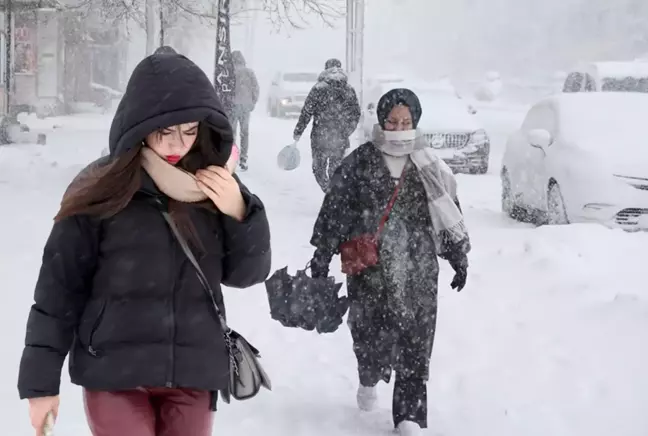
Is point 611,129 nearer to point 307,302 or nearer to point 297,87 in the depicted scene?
point 307,302

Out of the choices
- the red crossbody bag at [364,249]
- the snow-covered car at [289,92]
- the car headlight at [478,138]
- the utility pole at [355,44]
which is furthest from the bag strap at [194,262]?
the snow-covered car at [289,92]

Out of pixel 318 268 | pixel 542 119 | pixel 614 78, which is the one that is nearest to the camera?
pixel 318 268

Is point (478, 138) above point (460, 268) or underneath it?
above

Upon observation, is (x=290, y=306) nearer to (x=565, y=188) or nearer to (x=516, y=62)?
(x=565, y=188)

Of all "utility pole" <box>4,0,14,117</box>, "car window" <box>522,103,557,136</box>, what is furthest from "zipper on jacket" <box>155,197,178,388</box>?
"utility pole" <box>4,0,14,117</box>

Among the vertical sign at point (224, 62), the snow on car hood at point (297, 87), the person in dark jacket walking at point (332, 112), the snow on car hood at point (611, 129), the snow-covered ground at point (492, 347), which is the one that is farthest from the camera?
the snow on car hood at point (297, 87)

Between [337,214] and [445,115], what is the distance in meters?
13.3

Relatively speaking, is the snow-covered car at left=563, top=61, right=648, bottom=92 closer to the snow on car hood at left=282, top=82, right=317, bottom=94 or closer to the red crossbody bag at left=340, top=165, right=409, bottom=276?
the snow on car hood at left=282, top=82, right=317, bottom=94

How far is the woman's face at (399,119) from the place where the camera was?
4.74 metres

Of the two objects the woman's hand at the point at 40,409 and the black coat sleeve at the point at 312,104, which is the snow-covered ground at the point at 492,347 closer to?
the black coat sleeve at the point at 312,104

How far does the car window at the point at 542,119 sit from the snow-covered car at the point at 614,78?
24.8 feet

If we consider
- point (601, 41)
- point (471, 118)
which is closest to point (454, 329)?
point (471, 118)

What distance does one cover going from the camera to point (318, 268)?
5.03 meters

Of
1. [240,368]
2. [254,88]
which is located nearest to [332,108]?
[254,88]
